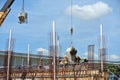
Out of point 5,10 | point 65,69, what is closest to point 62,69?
point 65,69

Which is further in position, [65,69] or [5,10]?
[65,69]

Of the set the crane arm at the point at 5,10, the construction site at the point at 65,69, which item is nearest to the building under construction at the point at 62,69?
the construction site at the point at 65,69

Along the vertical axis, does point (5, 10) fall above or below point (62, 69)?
above

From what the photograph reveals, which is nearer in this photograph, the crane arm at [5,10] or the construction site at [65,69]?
the crane arm at [5,10]

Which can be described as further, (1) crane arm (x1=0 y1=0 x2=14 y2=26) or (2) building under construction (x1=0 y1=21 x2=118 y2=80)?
(2) building under construction (x1=0 y1=21 x2=118 y2=80)

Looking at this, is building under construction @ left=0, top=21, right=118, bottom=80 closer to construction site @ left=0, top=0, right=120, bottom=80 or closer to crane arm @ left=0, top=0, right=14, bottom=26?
construction site @ left=0, top=0, right=120, bottom=80

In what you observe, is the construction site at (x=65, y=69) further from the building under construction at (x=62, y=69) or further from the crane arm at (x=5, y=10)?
the crane arm at (x=5, y=10)

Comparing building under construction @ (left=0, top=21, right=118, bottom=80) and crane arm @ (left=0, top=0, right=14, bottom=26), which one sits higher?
crane arm @ (left=0, top=0, right=14, bottom=26)

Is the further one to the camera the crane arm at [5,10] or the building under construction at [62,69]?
the building under construction at [62,69]

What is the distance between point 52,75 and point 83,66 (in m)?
2.23

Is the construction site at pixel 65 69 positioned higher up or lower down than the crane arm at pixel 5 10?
lower down

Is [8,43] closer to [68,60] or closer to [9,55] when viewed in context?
[9,55]


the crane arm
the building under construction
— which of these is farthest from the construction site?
the crane arm

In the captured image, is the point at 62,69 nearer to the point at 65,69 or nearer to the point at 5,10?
the point at 65,69
